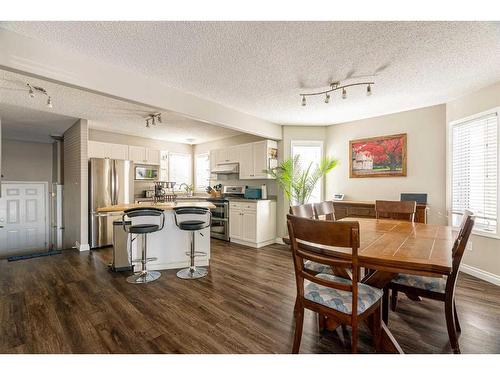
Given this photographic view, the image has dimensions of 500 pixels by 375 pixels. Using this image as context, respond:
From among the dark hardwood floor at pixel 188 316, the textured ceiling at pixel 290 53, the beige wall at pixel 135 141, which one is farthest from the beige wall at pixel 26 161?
the textured ceiling at pixel 290 53

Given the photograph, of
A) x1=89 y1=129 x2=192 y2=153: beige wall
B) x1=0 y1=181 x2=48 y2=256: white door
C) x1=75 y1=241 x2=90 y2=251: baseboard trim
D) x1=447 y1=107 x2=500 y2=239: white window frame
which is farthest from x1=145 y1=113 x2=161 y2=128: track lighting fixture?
x1=447 y1=107 x2=500 y2=239: white window frame

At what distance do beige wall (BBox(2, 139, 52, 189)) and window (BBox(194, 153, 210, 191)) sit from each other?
12.5 feet

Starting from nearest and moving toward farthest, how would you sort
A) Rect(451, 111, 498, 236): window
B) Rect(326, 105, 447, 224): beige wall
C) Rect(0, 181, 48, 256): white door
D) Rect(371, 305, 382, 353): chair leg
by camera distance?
Rect(371, 305, 382, 353): chair leg, Rect(451, 111, 498, 236): window, Rect(326, 105, 447, 224): beige wall, Rect(0, 181, 48, 256): white door

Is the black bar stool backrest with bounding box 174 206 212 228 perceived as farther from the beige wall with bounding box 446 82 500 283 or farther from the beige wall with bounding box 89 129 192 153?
the beige wall with bounding box 446 82 500 283

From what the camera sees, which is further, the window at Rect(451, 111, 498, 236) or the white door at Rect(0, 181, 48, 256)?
the white door at Rect(0, 181, 48, 256)

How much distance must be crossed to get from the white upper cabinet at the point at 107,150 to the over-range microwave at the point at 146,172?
0.44 meters

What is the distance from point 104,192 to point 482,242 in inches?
244

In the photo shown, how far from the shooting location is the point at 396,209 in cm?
277

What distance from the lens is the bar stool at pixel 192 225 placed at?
296 centimetres

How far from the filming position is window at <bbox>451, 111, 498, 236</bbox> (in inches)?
115

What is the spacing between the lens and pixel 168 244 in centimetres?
331

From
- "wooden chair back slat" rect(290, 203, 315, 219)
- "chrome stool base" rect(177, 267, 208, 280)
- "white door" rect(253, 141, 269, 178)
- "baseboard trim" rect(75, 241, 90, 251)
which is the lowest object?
"chrome stool base" rect(177, 267, 208, 280)
